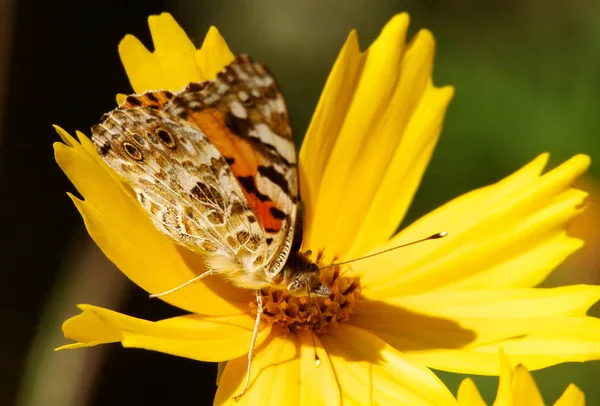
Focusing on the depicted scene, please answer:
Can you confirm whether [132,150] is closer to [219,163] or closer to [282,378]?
[219,163]

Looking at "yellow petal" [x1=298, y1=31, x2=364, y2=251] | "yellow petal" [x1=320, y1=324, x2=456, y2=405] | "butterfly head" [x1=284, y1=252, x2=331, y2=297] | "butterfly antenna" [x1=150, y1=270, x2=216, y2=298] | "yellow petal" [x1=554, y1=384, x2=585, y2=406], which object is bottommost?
"yellow petal" [x1=554, y1=384, x2=585, y2=406]

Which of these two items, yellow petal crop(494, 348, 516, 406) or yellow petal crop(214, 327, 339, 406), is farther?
yellow petal crop(214, 327, 339, 406)

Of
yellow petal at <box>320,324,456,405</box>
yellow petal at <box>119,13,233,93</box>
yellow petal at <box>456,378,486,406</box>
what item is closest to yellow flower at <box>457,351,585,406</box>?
A: yellow petal at <box>456,378,486,406</box>

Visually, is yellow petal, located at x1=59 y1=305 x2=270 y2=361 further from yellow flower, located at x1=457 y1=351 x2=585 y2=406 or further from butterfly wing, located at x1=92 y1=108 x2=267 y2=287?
yellow flower, located at x1=457 y1=351 x2=585 y2=406

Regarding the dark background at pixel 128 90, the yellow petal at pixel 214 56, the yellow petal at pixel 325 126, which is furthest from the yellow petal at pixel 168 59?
the dark background at pixel 128 90

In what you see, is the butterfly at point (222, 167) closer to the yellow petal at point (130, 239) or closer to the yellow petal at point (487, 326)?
the yellow petal at point (130, 239)

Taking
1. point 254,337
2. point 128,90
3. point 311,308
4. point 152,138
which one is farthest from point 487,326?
point 128,90
